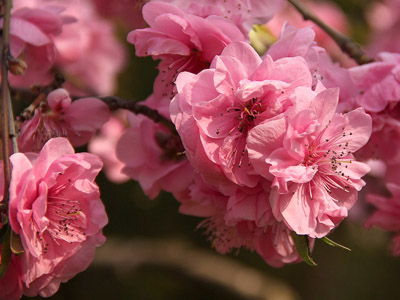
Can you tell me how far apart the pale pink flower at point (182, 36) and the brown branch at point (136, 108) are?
0.08 meters

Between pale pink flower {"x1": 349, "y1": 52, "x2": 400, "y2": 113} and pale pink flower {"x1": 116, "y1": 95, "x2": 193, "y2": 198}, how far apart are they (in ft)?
0.96

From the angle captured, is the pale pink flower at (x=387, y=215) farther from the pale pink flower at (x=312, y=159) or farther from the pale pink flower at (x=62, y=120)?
the pale pink flower at (x=62, y=120)

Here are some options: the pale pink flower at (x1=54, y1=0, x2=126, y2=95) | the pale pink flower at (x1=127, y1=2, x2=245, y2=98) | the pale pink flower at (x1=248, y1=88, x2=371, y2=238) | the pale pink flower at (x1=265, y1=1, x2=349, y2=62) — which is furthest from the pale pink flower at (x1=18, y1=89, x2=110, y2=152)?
the pale pink flower at (x1=265, y1=1, x2=349, y2=62)

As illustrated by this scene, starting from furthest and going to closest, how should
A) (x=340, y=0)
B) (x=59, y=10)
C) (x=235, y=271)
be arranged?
1. (x=340, y=0)
2. (x=235, y=271)
3. (x=59, y=10)

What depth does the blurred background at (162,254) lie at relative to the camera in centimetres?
175

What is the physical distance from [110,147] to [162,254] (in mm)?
449

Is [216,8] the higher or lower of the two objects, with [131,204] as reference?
higher

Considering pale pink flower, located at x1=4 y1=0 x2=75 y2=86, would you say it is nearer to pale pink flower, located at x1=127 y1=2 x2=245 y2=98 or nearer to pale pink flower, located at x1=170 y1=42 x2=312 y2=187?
pale pink flower, located at x1=127 y1=2 x2=245 y2=98

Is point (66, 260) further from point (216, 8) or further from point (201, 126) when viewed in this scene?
point (216, 8)

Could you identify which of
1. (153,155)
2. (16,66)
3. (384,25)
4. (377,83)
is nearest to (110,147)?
(153,155)

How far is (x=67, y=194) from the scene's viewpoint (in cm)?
78

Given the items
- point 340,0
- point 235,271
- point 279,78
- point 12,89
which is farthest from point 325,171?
point 340,0

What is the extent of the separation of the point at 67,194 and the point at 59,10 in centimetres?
39

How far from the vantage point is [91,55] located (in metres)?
1.75
